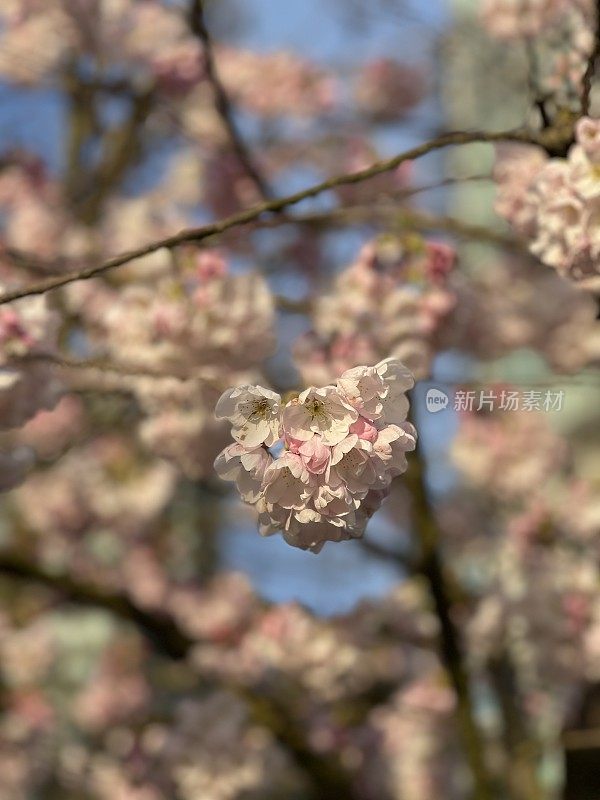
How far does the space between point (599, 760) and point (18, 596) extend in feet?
9.67

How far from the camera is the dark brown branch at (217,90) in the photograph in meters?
1.41

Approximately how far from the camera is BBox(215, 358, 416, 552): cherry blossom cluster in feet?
2.26

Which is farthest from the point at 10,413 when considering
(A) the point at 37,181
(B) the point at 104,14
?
(A) the point at 37,181

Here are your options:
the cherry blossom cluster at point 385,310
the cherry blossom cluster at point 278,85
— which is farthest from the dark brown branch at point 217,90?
the cherry blossom cluster at point 278,85

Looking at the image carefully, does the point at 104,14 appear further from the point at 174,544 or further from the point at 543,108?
the point at 174,544

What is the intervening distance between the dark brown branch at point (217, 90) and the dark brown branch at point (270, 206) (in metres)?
0.59

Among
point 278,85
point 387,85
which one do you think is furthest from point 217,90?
point 387,85

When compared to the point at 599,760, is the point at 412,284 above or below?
above

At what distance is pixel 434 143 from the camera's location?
2.86 feet

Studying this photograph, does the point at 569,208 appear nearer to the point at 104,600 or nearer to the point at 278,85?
the point at 104,600

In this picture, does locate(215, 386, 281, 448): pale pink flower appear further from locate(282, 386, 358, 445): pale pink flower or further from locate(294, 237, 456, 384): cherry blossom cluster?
locate(294, 237, 456, 384): cherry blossom cluster

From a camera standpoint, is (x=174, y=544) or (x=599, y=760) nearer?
(x=599, y=760)

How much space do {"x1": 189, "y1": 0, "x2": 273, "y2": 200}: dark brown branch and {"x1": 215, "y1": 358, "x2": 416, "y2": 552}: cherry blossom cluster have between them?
2.91ft

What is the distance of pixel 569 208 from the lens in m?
0.96
